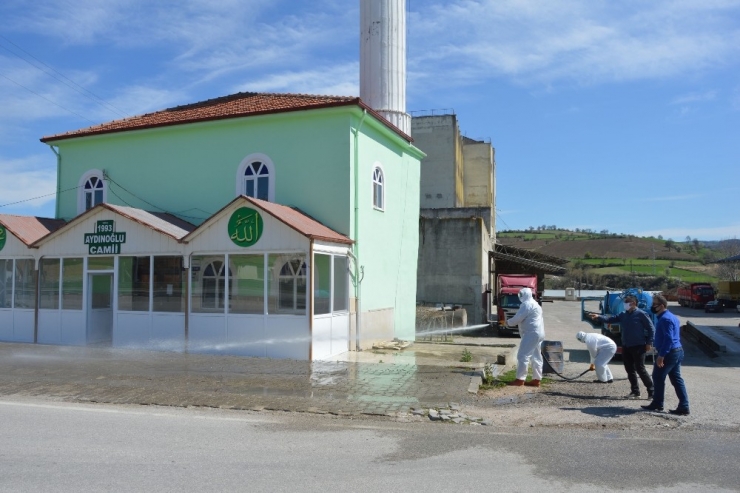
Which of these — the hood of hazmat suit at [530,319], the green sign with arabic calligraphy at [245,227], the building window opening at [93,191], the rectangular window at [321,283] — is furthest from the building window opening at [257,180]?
the hood of hazmat suit at [530,319]

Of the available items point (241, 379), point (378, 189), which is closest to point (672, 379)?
point (241, 379)

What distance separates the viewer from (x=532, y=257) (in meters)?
45.4

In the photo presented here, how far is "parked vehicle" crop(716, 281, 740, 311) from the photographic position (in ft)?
154

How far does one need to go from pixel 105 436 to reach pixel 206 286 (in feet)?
27.8

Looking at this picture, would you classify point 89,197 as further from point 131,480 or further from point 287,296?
point 131,480

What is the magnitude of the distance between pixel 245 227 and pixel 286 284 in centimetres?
172

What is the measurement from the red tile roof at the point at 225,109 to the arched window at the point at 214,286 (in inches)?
185

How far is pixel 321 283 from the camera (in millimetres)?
15898

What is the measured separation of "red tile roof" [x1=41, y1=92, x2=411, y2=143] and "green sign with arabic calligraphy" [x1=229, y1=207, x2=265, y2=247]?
3679 millimetres

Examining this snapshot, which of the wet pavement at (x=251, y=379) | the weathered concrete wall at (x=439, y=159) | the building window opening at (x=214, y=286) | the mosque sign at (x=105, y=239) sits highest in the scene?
the weathered concrete wall at (x=439, y=159)

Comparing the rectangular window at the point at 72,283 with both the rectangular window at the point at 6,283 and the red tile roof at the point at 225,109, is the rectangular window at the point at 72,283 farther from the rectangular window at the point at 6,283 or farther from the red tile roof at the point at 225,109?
the red tile roof at the point at 225,109

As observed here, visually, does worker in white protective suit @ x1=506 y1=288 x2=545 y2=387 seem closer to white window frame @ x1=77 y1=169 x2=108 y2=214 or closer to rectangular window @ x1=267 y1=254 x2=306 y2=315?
rectangular window @ x1=267 y1=254 x2=306 y2=315

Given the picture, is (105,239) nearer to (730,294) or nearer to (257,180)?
(257,180)

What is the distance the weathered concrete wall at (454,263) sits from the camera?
103 ft
